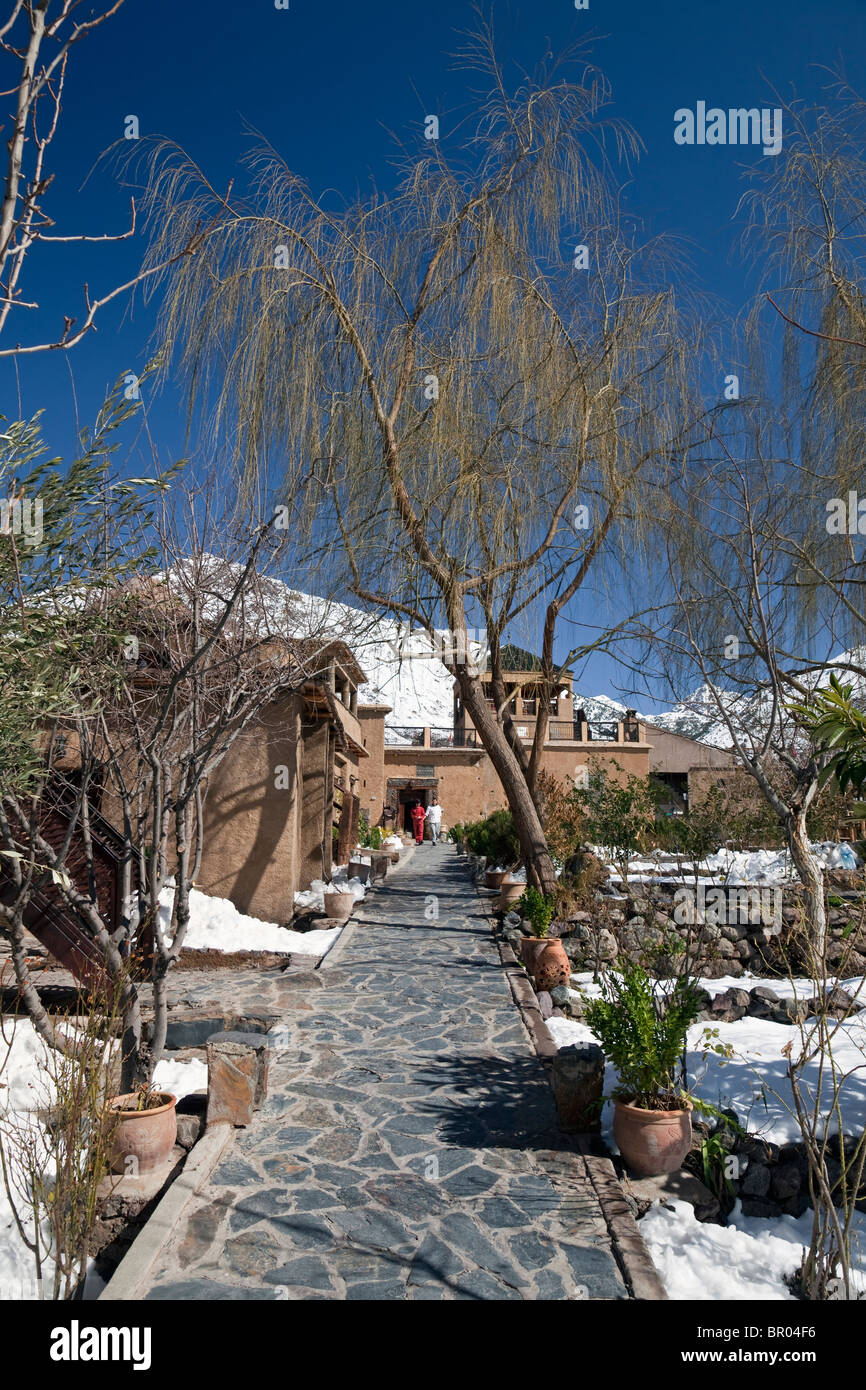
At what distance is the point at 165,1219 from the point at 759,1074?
13.8 feet

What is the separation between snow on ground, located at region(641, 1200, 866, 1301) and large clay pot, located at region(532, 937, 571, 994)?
437cm

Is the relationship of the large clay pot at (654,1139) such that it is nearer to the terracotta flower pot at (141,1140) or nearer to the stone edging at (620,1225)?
the stone edging at (620,1225)

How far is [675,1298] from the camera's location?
3.90 m

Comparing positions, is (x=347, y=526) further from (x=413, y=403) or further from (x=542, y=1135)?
(x=542, y=1135)

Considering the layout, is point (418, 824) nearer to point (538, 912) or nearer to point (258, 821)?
point (258, 821)

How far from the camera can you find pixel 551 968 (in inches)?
369

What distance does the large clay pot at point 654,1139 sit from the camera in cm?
501

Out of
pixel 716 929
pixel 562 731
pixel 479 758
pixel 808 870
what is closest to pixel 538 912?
pixel 716 929

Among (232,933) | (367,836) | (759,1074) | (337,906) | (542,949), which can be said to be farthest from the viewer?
(367,836)

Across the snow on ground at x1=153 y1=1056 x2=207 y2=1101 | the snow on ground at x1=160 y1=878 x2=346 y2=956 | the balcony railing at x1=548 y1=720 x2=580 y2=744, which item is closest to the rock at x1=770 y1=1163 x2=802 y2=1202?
the snow on ground at x1=153 y1=1056 x2=207 y2=1101

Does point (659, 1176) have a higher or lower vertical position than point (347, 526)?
lower

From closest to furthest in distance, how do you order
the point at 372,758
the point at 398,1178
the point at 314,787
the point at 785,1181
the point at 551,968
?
1. the point at 398,1178
2. the point at 785,1181
3. the point at 551,968
4. the point at 314,787
5. the point at 372,758
